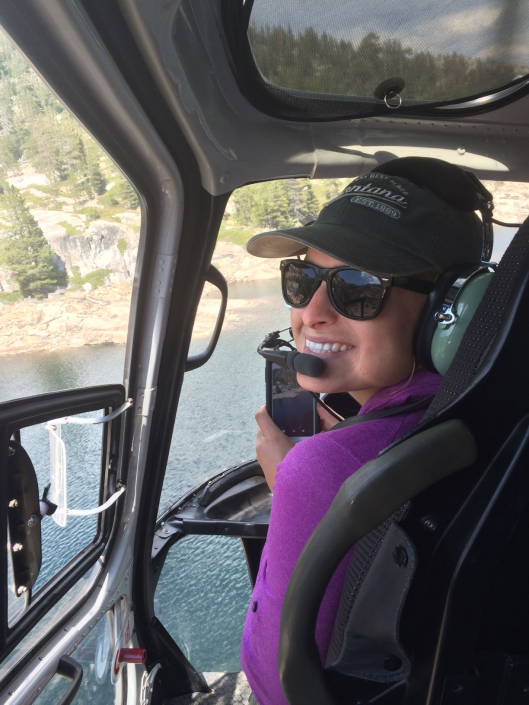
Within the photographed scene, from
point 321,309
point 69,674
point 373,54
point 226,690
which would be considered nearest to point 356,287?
point 321,309

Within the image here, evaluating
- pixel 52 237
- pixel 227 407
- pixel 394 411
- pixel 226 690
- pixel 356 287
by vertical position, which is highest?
pixel 52 237

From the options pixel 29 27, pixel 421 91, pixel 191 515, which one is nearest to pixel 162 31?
pixel 29 27

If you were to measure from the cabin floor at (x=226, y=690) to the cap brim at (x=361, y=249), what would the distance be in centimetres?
215

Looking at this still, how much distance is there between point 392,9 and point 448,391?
3.07 feet

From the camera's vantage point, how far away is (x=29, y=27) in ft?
3.00

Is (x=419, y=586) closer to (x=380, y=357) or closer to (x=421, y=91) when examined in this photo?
(x=380, y=357)

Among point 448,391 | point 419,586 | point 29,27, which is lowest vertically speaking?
point 419,586

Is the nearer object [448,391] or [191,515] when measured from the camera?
[448,391]

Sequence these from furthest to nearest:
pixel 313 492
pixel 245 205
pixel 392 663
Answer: pixel 245 205 → pixel 313 492 → pixel 392 663

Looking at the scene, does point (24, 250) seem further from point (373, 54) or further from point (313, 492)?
point (373, 54)

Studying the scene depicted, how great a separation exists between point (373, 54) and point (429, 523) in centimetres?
113

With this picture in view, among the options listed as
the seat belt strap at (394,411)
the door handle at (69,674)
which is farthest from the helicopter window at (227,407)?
the seat belt strap at (394,411)

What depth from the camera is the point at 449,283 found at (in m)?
1.10

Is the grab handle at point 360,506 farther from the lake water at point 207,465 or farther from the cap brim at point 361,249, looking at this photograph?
the lake water at point 207,465
